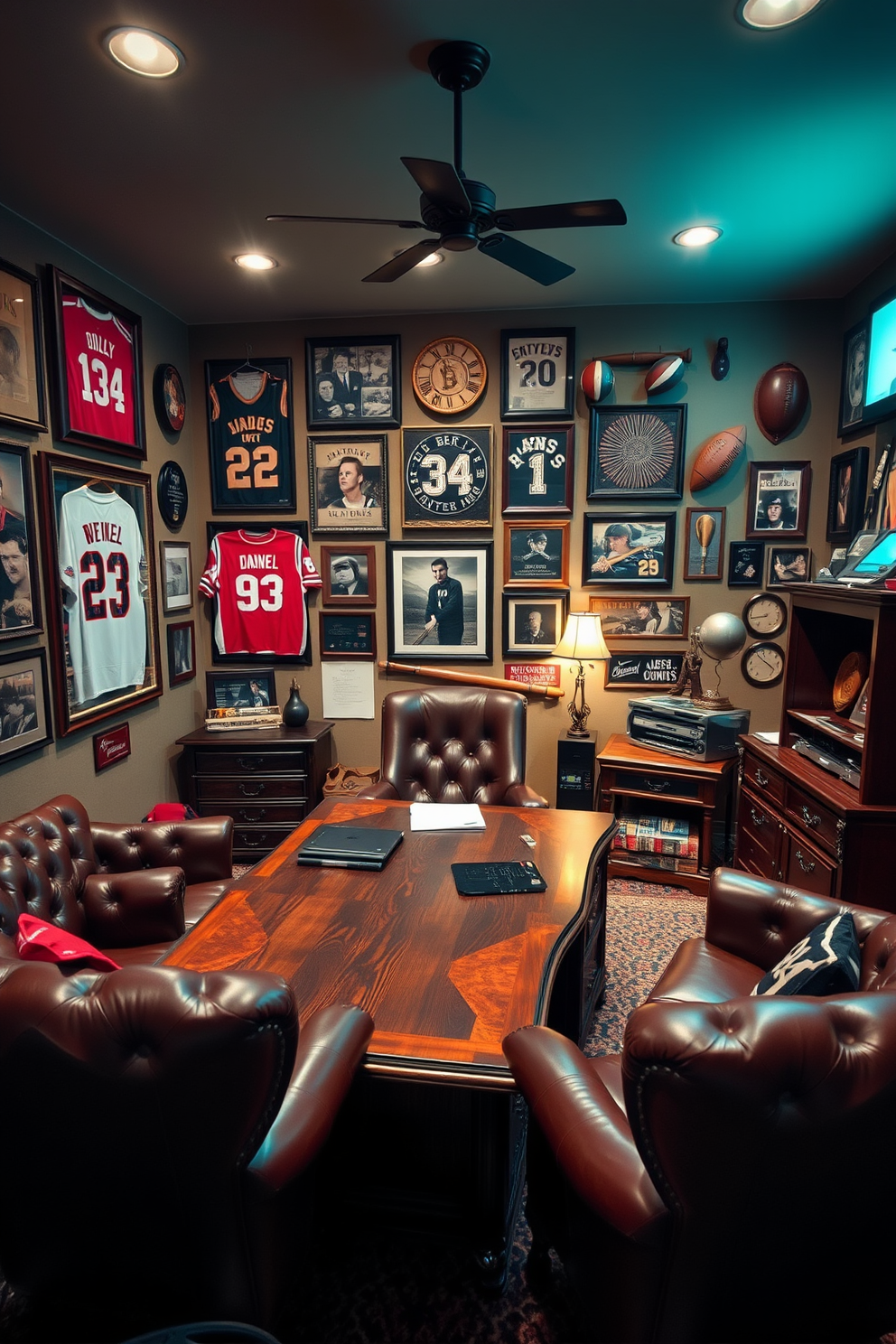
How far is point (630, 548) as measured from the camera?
4.28 m

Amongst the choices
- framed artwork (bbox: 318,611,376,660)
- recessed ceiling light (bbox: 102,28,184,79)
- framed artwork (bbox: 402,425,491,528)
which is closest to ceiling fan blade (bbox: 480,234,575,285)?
recessed ceiling light (bbox: 102,28,184,79)

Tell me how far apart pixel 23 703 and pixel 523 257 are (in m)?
2.45

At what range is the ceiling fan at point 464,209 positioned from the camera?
193 centimetres

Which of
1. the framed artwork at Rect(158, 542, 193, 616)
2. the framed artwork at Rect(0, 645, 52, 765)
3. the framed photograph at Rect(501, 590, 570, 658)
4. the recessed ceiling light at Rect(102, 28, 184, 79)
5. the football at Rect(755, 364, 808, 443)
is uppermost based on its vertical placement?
the recessed ceiling light at Rect(102, 28, 184, 79)

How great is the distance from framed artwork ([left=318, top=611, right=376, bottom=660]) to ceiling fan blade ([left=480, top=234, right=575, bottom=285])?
7.91 ft

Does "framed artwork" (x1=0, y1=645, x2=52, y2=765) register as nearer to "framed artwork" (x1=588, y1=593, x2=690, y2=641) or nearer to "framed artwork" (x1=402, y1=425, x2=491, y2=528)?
"framed artwork" (x1=402, y1=425, x2=491, y2=528)

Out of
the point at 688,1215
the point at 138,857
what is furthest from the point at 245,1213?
the point at 138,857

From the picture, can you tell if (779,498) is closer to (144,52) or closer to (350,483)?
(350,483)

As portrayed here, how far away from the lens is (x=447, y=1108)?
1.66 meters

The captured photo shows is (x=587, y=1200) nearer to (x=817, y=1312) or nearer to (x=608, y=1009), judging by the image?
(x=817, y=1312)

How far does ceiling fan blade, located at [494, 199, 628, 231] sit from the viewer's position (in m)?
2.05

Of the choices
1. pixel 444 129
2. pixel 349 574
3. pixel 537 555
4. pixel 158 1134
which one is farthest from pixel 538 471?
pixel 158 1134

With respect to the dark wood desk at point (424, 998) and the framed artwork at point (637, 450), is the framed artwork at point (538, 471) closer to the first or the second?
the framed artwork at point (637, 450)

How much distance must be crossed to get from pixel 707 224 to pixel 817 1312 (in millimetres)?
3367
